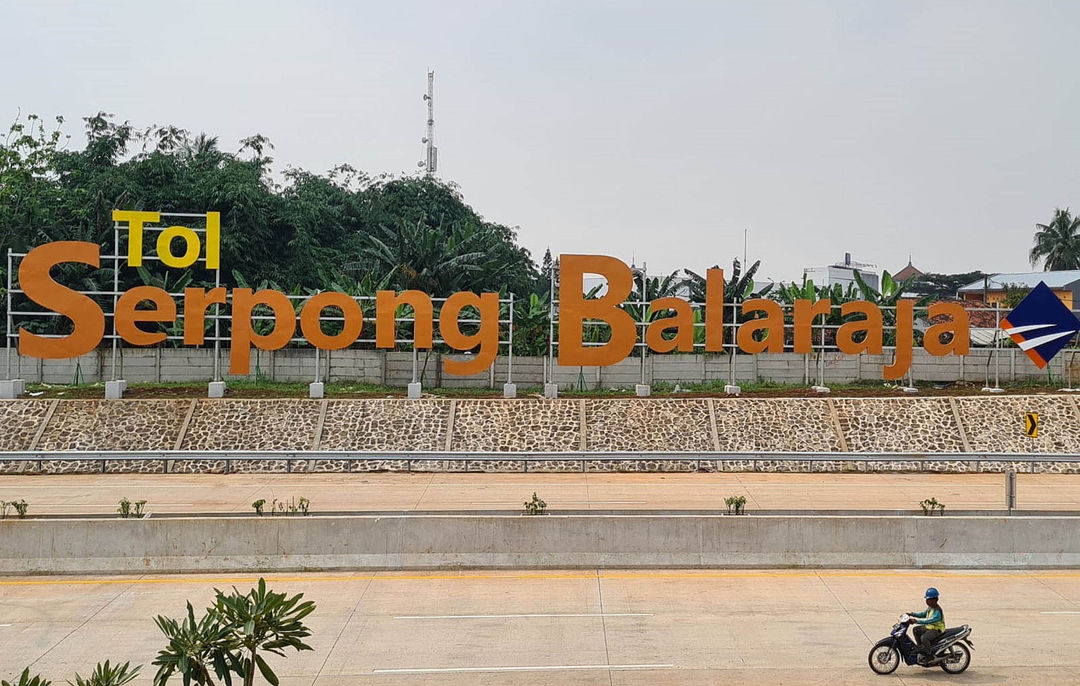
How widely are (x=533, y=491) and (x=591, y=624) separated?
36.8ft

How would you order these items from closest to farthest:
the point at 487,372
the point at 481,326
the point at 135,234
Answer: the point at 135,234 < the point at 481,326 < the point at 487,372

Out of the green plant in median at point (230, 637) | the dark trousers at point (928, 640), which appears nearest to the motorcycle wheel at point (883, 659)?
the dark trousers at point (928, 640)

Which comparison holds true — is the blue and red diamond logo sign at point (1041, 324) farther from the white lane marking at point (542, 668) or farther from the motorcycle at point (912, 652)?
the white lane marking at point (542, 668)

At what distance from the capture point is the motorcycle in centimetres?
1305

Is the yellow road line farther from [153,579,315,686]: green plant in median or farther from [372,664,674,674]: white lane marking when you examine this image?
[153,579,315,686]: green plant in median

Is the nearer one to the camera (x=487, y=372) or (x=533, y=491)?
(x=533, y=491)

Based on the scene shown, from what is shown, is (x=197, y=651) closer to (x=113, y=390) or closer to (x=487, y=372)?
(x=113, y=390)

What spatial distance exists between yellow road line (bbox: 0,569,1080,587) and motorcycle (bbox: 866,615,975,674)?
15.0ft

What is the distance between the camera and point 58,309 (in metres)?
32.9

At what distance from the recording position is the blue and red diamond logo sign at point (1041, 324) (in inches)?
1372

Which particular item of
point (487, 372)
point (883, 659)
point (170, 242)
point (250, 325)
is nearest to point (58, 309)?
point (170, 242)

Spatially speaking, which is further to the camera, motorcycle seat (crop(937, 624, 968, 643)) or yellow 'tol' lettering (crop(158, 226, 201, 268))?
yellow 'tol' lettering (crop(158, 226, 201, 268))

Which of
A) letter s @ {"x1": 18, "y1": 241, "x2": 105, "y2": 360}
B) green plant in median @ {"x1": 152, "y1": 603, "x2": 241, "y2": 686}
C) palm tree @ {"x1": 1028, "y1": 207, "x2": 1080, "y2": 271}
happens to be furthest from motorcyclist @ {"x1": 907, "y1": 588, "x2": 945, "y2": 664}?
palm tree @ {"x1": 1028, "y1": 207, "x2": 1080, "y2": 271}

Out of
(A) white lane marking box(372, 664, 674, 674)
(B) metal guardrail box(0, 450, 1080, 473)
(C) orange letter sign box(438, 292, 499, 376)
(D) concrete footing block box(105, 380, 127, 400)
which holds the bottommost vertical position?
(A) white lane marking box(372, 664, 674, 674)
